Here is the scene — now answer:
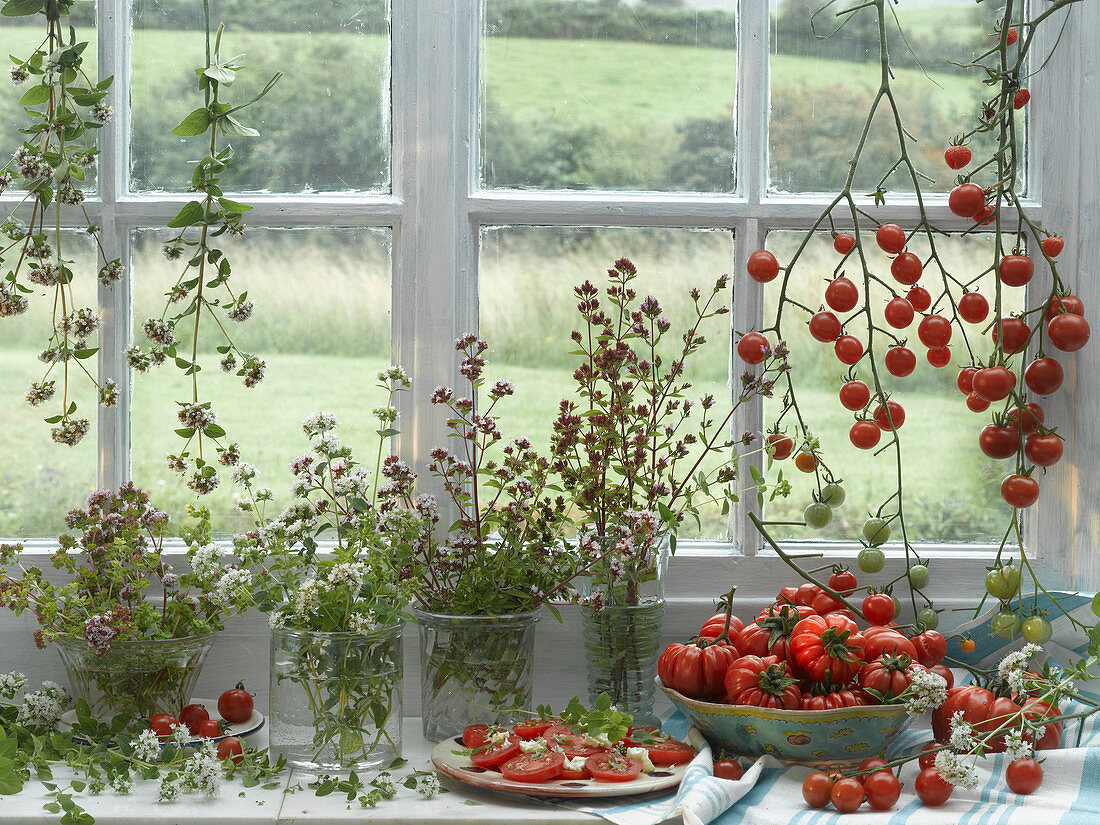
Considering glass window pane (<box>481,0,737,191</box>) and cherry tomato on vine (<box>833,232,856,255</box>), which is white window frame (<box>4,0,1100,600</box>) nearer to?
glass window pane (<box>481,0,737,191</box>)

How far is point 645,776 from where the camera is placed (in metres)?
1.22

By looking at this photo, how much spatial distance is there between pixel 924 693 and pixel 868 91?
975 millimetres

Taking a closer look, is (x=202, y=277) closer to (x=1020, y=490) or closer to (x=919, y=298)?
(x=919, y=298)

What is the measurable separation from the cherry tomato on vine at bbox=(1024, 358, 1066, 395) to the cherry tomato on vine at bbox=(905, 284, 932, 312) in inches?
6.9

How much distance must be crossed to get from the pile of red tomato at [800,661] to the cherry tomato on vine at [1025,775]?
0.15 metres

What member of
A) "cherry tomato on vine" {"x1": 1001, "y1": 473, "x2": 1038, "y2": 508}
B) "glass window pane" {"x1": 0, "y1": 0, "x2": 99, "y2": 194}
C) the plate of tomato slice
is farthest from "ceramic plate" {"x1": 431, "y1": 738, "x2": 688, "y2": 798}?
"glass window pane" {"x1": 0, "y1": 0, "x2": 99, "y2": 194}

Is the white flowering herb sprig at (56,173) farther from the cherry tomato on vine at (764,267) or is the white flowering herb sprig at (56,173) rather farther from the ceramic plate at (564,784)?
the cherry tomato on vine at (764,267)

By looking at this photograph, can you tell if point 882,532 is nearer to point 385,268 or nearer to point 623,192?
point 623,192

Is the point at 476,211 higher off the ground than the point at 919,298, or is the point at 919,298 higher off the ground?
the point at 476,211

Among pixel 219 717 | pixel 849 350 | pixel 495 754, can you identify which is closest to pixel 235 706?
pixel 219 717

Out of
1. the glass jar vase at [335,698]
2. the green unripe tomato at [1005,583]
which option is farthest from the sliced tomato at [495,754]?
the green unripe tomato at [1005,583]

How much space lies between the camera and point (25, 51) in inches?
61.2

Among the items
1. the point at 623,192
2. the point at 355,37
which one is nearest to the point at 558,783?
the point at 623,192

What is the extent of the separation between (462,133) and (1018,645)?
116 centimetres
